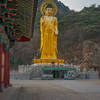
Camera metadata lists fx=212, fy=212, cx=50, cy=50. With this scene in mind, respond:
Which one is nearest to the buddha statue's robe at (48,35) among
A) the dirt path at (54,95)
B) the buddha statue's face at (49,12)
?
the buddha statue's face at (49,12)

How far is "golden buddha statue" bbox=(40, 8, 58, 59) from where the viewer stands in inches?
1035

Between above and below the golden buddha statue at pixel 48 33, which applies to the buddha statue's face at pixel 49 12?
above

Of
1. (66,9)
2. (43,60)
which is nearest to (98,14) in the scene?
(43,60)

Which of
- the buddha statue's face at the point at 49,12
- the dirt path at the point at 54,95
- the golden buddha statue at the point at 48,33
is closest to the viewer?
the dirt path at the point at 54,95

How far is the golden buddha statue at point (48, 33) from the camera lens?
86.3ft

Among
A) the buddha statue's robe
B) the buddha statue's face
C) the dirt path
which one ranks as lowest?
the dirt path

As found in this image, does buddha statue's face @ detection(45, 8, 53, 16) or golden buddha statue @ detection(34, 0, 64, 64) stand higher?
buddha statue's face @ detection(45, 8, 53, 16)

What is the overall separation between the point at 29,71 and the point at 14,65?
22.4m

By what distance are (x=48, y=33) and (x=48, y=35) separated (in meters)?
0.25

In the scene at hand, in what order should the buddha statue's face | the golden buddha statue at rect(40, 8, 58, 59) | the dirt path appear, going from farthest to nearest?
the golden buddha statue at rect(40, 8, 58, 59), the buddha statue's face, the dirt path

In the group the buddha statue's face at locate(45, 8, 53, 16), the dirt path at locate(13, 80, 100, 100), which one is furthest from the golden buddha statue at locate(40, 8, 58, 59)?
the dirt path at locate(13, 80, 100, 100)

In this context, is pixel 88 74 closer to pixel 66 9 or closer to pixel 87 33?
pixel 87 33

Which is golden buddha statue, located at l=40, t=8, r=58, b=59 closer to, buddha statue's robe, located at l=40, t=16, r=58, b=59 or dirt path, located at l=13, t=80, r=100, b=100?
buddha statue's robe, located at l=40, t=16, r=58, b=59

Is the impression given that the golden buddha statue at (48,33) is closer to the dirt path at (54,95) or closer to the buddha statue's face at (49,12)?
the buddha statue's face at (49,12)
